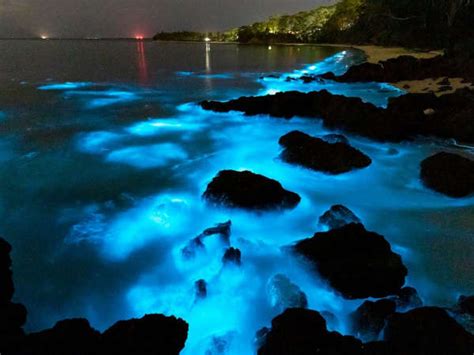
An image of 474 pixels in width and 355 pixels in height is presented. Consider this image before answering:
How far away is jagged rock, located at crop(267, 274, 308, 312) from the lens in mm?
3414

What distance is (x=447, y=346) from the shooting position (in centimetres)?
254

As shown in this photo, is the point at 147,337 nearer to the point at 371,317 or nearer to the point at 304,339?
the point at 304,339

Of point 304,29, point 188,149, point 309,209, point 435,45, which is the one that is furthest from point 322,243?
point 304,29

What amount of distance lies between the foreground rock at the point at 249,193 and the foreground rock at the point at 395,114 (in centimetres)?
439

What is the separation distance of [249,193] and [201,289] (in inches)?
72.8

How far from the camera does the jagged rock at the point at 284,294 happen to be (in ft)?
11.2

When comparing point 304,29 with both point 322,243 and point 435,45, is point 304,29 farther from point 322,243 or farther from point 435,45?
point 322,243

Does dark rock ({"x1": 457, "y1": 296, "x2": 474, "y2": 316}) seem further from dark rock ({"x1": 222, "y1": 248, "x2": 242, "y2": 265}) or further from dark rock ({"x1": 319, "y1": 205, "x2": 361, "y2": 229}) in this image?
dark rock ({"x1": 222, "y1": 248, "x2": 242, "y2": 265})

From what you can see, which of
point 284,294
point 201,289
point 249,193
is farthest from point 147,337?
point 249,193

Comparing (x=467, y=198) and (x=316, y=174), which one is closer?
(x=467, y=198)

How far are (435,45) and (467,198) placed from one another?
32030 millimetres

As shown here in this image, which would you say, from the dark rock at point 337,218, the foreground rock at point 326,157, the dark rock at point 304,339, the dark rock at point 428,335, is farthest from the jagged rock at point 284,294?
the foreground rock at point 326,157

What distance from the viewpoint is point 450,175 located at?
574 cm

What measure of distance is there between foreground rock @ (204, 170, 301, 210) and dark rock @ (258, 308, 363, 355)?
7.93 ft
